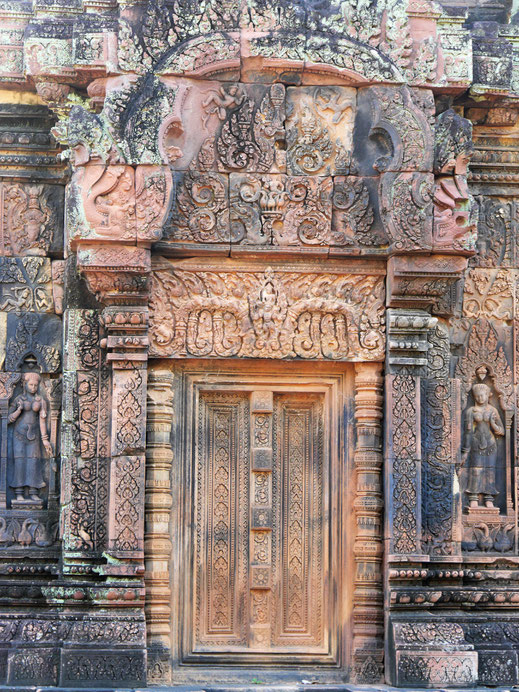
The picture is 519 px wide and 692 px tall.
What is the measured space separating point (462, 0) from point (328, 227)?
2246 mm

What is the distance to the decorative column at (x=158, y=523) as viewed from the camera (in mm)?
10133

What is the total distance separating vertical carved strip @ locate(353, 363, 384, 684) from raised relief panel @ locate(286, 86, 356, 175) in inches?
58.7

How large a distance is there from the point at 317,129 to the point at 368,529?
295cm

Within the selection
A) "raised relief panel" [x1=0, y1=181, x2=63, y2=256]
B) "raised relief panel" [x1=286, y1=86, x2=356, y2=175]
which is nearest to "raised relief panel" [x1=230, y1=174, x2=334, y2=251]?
"raised relief panel" [x1=286, y1=86, x2=356, y2=175]

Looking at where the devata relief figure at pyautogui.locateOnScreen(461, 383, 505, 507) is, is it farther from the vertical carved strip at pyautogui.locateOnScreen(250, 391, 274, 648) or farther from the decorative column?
the decorative column

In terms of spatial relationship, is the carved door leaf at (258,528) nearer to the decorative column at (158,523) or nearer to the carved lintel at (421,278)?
the decorative column at (158,523)

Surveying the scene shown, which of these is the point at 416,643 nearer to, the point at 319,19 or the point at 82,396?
the point at 82,396

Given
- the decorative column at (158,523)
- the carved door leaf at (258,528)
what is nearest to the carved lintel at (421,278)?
the carved door leaf at (258,528)

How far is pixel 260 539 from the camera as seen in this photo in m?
10.4

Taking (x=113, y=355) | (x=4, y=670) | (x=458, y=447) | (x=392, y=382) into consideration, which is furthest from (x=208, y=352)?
(x=4, y=670)

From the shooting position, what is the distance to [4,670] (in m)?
9.94

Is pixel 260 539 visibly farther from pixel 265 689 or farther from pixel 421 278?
pixel 421 278

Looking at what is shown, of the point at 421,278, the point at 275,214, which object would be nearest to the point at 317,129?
the point at 275,214

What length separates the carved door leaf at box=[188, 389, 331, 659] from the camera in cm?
1039
